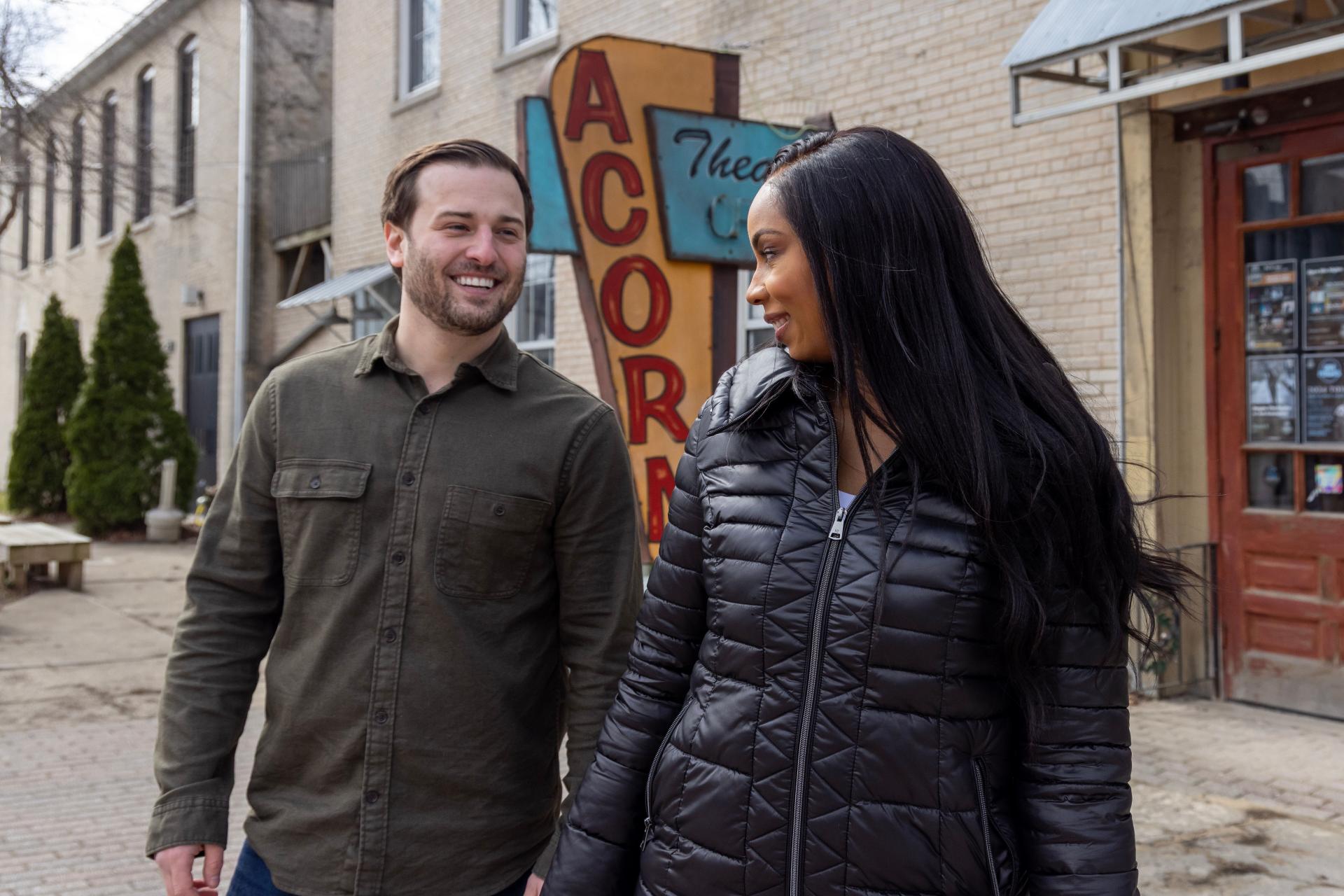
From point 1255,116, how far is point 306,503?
5.97 meters

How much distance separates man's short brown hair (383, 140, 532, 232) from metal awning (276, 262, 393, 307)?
1167 cm

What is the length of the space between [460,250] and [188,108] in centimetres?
2045

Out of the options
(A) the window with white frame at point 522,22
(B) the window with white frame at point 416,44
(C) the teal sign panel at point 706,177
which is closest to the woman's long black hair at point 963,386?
(C) the teal sign panel at point 706,177

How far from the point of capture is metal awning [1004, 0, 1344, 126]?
5.24 m

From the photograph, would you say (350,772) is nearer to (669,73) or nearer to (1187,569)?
(1187,569)

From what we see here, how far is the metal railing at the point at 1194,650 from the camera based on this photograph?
6.83m

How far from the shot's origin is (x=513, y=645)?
225cm

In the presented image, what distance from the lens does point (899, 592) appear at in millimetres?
1703

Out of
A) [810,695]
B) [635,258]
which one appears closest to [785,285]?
[810,695]

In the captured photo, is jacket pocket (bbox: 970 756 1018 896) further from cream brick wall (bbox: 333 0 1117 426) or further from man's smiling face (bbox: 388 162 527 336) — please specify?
cream brick wall (bbox: 333 0 1117 426)

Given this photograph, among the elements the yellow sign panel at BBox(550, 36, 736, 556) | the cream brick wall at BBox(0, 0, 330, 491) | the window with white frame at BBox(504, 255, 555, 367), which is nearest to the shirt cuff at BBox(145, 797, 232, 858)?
the yellow sign panel at BBox(550, 36, 736, 556)

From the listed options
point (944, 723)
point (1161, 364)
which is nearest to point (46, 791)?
point (944, 723)

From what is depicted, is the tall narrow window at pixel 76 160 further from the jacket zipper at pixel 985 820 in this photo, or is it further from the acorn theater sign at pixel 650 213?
the jacket zipper at pixel 985 820

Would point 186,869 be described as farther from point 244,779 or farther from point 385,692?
point 244,779
